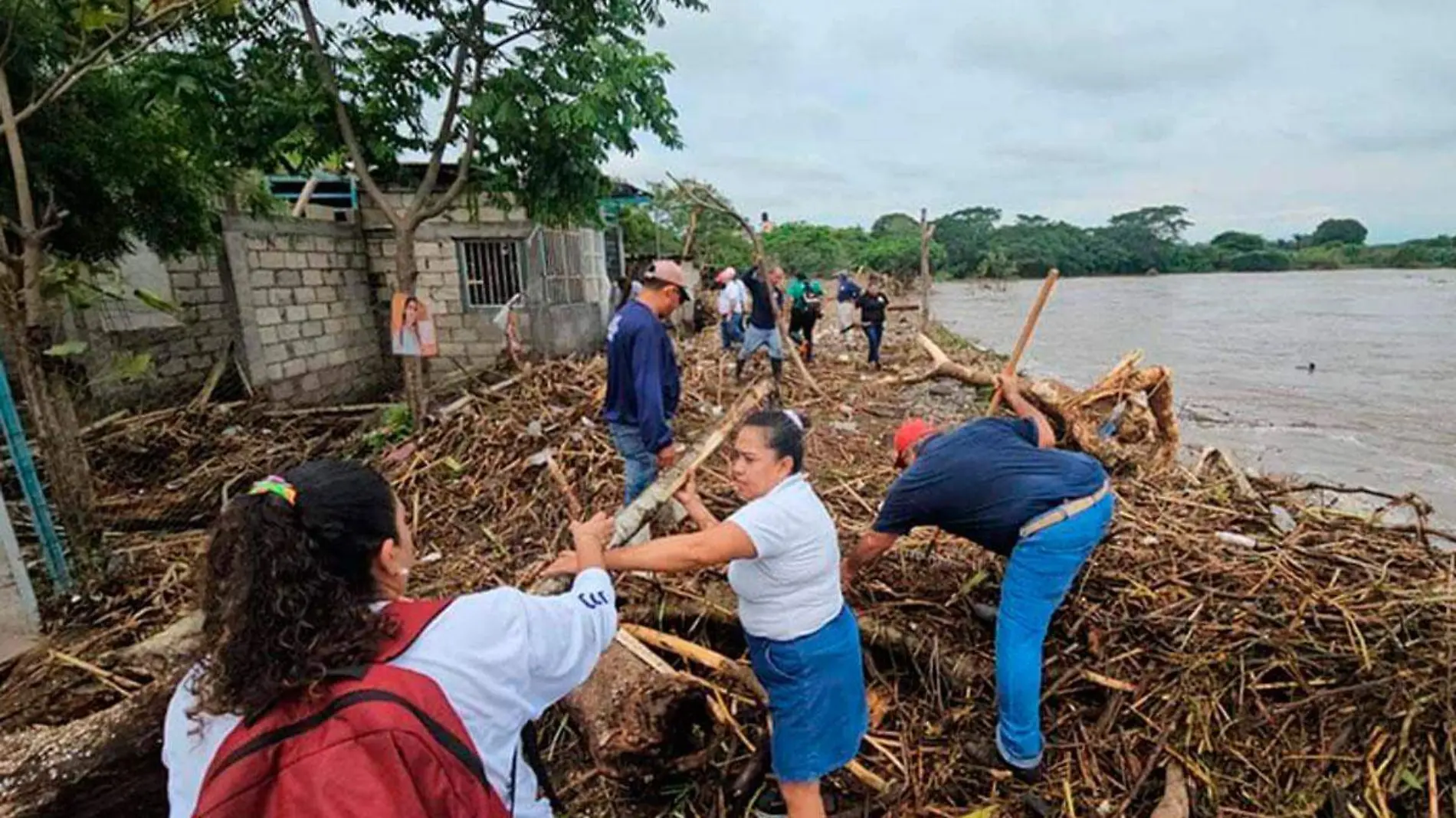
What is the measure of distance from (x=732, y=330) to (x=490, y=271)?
4069 millimetres

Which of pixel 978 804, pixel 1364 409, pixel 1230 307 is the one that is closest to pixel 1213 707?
pixel 978 804

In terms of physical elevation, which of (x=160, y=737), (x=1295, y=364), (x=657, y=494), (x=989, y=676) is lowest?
(x=1295, y=364)

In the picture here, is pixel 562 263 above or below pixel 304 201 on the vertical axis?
below

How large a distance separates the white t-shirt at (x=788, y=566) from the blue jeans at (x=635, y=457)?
1.91m

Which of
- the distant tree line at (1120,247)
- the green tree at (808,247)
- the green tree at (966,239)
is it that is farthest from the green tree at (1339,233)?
the green tree at (808,247)

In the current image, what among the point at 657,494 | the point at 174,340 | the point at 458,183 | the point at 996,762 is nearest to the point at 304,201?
the point at 174,340

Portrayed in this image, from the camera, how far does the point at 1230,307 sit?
34.0 m

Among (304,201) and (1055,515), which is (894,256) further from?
(1055,515)

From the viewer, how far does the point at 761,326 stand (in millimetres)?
9188

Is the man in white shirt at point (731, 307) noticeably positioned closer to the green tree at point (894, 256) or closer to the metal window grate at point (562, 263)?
the metal window grate at point (562, 263)

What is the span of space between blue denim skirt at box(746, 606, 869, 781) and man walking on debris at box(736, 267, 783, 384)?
678 cm

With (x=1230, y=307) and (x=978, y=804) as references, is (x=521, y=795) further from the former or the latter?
(x=1230, y=307)

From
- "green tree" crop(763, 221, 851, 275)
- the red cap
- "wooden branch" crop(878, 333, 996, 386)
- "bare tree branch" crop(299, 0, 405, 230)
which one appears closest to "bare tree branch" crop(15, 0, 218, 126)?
"bare tree branch" crop(299, 0, 405, 230)

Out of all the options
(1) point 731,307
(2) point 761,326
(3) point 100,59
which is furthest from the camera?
(1) point 731,307
